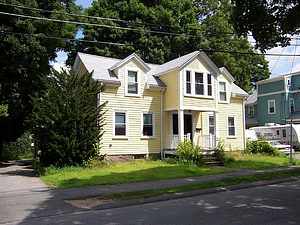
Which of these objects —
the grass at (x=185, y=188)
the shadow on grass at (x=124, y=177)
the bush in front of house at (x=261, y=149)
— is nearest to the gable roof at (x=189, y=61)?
the bush in front of house at (x=261, y=149)

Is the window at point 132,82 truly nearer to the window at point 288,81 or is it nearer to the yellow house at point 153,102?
the yellow house at point 153,102

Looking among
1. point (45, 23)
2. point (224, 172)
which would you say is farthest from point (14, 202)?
point (45, 23)

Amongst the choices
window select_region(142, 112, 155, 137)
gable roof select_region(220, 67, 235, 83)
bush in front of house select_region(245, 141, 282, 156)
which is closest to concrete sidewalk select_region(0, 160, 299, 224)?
window select_region(142, 112, 155, 137)

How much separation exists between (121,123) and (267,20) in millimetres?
10474

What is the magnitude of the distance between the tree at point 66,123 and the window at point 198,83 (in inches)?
263

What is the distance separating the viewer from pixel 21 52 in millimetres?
16891

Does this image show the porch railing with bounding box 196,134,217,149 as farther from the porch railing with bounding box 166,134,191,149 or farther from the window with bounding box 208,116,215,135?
the window with bounding box 208,116,215,135

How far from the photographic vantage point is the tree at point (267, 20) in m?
10.1

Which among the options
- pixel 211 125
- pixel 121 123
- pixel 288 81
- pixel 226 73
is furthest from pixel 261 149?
pixel 288 81

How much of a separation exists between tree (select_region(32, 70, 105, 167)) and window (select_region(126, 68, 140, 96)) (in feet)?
11.7

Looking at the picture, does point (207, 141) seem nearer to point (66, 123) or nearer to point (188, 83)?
point (188, 83)

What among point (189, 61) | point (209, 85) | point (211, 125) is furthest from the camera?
point (211, 125)

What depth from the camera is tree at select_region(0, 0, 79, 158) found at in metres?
16.8

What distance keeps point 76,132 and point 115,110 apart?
13.1ft
